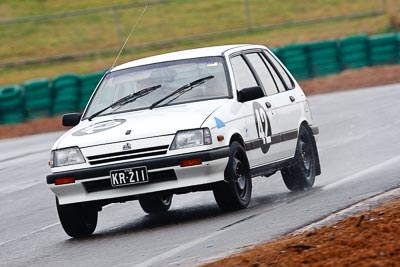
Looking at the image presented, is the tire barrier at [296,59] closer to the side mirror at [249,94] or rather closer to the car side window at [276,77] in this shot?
the car side window at [276,77]

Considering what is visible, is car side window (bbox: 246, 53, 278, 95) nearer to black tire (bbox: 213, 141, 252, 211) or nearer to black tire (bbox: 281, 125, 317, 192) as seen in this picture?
black tire (bbox: 281, 125, 317, 192)

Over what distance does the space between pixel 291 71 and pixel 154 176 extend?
67.2ft

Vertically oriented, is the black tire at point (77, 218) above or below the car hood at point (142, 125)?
below

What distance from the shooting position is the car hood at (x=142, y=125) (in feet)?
33.9

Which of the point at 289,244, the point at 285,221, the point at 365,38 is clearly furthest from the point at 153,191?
the point at 365,38

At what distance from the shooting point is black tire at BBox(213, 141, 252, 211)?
410 inches

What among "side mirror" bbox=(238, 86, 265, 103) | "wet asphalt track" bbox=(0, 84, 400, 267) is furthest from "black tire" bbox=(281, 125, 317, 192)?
"side mirror" bbox=(238, 86, 265, 103)

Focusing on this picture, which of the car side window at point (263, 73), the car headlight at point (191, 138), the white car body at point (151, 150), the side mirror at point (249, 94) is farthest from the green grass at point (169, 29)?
the car headlight at point (191, 138)

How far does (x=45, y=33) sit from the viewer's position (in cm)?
3800

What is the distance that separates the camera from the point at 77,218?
1059 cm

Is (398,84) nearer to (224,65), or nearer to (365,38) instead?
(365,38)

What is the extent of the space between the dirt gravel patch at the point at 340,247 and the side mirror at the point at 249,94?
2818 mm

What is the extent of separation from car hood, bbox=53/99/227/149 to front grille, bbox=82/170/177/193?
0.35 meters

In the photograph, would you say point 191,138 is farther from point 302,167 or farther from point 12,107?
point 12,107
